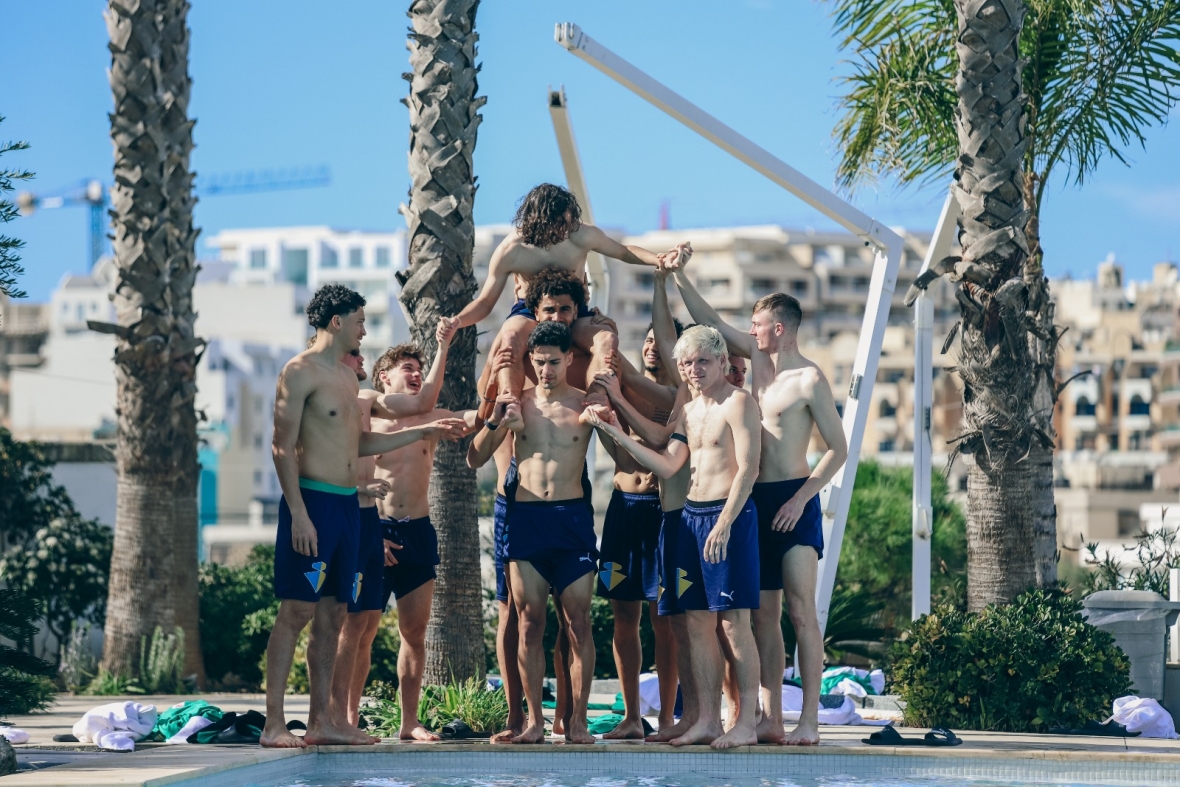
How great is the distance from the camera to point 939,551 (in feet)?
67.3

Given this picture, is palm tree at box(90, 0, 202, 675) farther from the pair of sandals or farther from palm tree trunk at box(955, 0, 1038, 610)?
the pair of sandals

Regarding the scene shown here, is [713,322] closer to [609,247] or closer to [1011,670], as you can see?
[609,247]

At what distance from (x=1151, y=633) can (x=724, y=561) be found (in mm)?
3928

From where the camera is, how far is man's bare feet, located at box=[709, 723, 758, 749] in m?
8.59

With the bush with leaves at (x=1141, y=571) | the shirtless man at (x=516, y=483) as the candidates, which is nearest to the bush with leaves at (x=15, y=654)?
the shirtless man at (x=516, y=483)

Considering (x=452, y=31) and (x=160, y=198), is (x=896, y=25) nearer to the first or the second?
(x=452, y=31)

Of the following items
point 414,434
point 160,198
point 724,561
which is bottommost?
point 724,561

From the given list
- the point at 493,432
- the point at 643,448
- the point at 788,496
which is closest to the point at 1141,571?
the point at 788,496

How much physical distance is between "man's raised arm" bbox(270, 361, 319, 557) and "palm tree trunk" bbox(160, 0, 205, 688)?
6.24 meters

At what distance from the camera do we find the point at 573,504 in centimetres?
895

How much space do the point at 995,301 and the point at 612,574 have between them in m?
3.77

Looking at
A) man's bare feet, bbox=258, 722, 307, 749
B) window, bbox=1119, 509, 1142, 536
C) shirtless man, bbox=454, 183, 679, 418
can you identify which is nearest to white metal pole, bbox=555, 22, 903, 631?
shirtless man, bbox=454, 183, 679, 418

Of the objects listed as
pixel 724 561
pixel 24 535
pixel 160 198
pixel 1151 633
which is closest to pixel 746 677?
pixel 724 561

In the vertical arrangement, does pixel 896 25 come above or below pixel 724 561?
above
